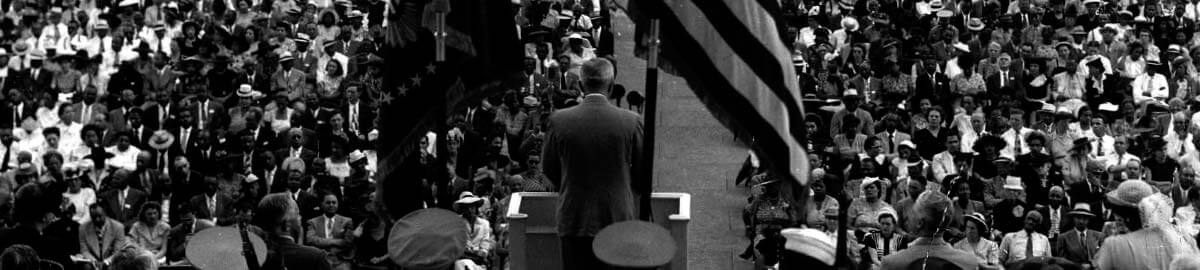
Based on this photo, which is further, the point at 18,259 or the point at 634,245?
the point at 18,259

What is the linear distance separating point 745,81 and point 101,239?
12788 mm

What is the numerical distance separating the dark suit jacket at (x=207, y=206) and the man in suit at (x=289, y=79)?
456cm

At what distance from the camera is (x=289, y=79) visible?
27656 mm

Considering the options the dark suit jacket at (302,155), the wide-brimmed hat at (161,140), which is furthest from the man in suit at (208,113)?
the dark suit jacket at (302,155)

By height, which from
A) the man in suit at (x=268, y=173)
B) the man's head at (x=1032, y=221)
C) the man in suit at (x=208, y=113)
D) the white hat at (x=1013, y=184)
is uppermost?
the man in suit at (x=208, y=113)

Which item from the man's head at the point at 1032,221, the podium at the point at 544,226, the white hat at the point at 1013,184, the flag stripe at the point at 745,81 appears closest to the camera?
the flag stripe at the point at 745,81

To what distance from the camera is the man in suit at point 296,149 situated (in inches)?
928

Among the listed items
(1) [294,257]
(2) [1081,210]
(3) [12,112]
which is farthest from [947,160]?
(1) [294,257]

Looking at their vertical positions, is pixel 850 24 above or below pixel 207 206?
above

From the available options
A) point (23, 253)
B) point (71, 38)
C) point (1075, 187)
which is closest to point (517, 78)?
point (23, 253)

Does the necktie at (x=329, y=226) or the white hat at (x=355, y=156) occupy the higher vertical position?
the white hat at (x=355, y=156)

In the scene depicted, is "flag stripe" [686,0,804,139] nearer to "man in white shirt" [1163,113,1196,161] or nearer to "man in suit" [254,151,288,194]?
"man in suit" [254,151,288,194]

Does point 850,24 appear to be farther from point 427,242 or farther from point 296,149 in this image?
point 427,242

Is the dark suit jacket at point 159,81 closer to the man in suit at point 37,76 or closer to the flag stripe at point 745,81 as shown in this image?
the man in suit at point 37,76
